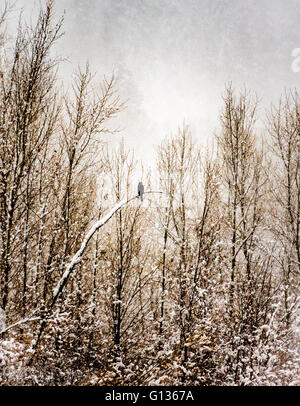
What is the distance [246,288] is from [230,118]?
678 centimetres

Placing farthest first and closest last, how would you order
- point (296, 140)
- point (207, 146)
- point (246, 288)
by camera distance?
point (296, 140)
point (207, 146)
point (246, 288)

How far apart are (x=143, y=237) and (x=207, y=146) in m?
3.84

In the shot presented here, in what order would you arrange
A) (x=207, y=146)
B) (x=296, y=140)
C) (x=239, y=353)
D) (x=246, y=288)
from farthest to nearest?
(x=296, y=140) → (x=207, y=146) → (x=246, y=288) → (x=239, y=353)

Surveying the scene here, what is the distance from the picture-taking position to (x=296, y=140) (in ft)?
→ 33.2

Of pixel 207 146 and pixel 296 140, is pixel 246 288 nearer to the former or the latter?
pixel 207 146

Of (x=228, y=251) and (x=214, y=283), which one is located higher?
(x=228, y=251)

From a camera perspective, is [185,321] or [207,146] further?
[207,146]

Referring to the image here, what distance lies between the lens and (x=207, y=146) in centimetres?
846
